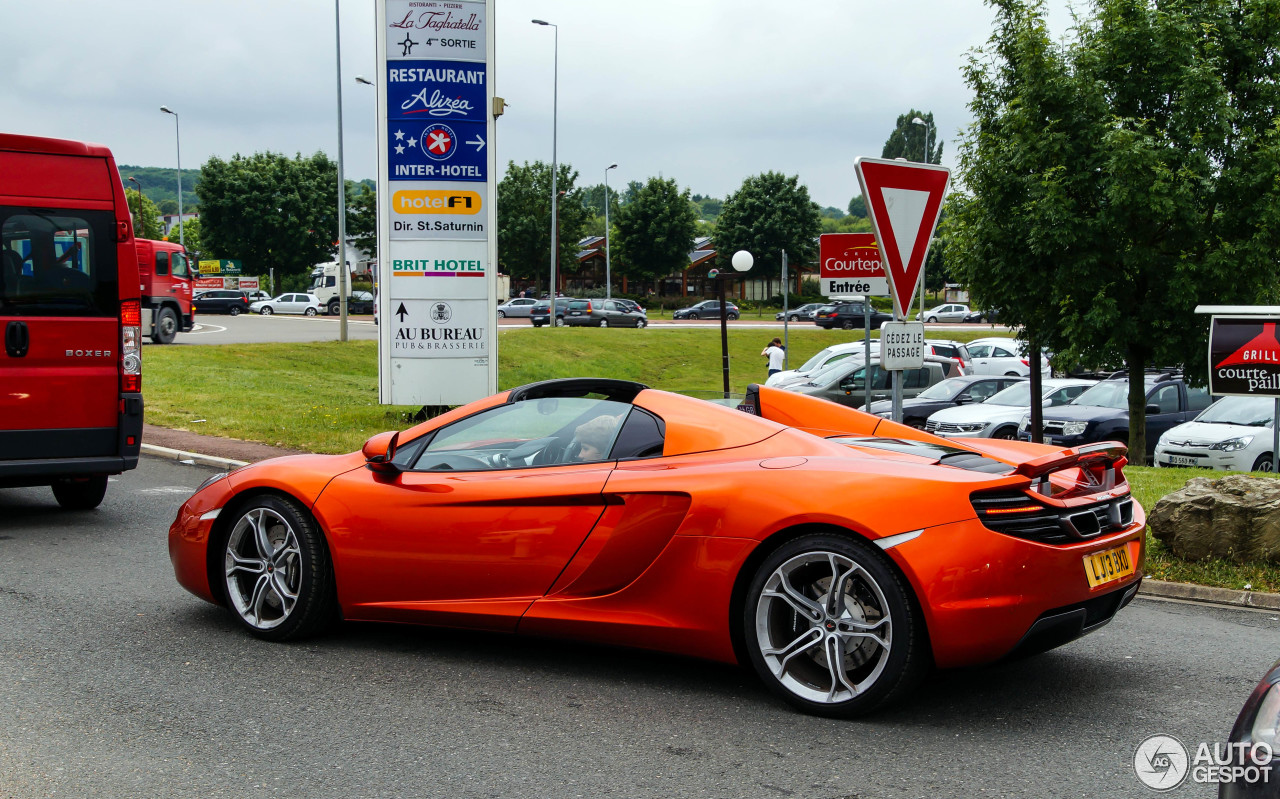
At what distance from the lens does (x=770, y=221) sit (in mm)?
75562

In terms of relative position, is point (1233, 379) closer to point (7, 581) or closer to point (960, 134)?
point (960, 134)

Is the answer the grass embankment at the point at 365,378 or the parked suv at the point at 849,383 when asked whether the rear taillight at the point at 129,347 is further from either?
the parked suv at the point at 849,383

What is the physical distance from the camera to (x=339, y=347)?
31578 mm

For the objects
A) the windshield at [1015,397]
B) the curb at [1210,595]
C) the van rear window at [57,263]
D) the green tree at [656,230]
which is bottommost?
the curb at [1210,595]

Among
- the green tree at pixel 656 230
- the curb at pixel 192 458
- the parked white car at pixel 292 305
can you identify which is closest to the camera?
the curb at pixel 192 458

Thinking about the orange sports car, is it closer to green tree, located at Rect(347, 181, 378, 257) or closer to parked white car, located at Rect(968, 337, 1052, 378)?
parked white car, located at Rect(968, 337, 1052, 378)

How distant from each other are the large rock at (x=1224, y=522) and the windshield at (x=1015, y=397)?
12066mm

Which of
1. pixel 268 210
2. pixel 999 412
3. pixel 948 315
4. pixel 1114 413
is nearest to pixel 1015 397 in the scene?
pixel 999 412

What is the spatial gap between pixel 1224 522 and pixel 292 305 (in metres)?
58.6

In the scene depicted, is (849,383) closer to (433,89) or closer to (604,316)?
(433,89)

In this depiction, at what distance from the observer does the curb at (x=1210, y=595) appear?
628 centimetres

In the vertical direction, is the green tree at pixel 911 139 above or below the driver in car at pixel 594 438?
above

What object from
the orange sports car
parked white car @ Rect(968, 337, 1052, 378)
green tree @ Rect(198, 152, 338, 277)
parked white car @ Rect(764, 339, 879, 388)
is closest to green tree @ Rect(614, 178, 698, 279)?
green tree @ Rect(198, 152, 338, 277)

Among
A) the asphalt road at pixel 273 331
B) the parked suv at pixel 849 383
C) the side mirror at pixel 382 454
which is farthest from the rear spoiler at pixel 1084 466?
the asphalt road at pixel 273 331
